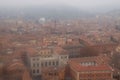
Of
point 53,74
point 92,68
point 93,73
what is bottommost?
point 53,74

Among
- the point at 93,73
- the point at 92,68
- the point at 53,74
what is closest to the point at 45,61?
the point at 53,74

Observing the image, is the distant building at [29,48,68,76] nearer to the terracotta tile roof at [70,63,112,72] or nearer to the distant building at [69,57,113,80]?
the terracotta tile roof at [70,63,112,72]

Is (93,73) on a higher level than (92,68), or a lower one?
lower

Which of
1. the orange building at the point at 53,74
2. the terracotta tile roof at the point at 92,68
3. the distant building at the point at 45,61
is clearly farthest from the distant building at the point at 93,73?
the distant building at the point at 45,61

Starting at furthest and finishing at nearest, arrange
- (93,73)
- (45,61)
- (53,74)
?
(45,61), (53,74), (93,73)

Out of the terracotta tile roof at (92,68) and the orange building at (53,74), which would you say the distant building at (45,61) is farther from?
the terracotta tile roof at (92,68)

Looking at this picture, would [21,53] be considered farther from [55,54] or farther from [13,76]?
[13,76]

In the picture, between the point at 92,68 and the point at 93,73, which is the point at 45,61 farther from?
the point at 93,73

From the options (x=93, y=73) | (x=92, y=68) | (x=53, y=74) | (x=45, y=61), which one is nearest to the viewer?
(x=93, y=73)

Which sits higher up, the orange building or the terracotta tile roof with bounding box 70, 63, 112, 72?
the terracotta tile roof with bounding box 70, 63, 112, 72

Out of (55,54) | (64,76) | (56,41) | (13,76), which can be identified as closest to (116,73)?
(64,76)

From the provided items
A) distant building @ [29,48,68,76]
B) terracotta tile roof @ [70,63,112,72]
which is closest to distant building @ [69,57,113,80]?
terracotta tile roof @ [70,63,112,72]
